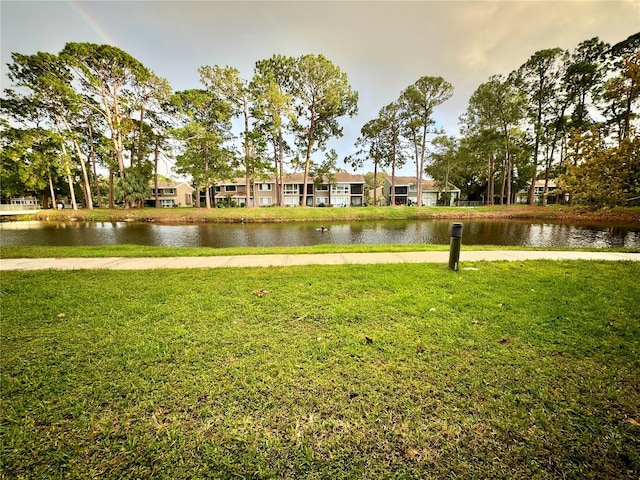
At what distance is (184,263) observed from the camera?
22.4 ft

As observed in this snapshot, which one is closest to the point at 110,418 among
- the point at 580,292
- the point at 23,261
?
the point at 580,292

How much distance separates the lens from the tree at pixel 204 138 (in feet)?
94.3

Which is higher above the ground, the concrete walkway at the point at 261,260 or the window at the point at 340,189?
the window at the point at 340,189

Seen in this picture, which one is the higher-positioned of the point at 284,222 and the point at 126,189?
the point at 126,189

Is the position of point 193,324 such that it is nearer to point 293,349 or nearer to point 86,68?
point 293,349

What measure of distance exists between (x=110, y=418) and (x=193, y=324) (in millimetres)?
1452

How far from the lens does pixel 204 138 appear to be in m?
28.5

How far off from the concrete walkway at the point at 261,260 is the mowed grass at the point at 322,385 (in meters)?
2.29

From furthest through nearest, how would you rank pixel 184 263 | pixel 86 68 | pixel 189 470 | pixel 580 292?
pixel 86 68
pixel 184 263
pixel 580 292
pixel 189 470

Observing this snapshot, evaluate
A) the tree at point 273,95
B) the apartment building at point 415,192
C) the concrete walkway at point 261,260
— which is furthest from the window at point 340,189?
the concrete walkway at point 261,260

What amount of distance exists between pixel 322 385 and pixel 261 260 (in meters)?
5.09

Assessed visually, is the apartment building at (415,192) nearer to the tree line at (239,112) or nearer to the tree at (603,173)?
the tree line at (239,112)

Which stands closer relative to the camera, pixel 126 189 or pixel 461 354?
pixel 461 354

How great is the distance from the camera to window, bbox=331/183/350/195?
5131cm
